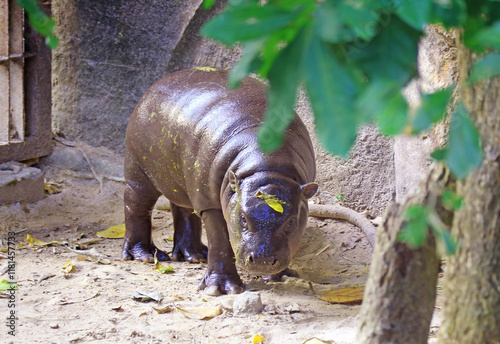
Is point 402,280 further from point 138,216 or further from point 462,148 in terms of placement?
point 138,216

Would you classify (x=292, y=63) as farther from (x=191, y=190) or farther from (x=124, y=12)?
(x=124, y=12)

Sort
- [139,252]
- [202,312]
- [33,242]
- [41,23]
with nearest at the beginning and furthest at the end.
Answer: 1. [41,23]
2. [202,312]
3. [139,252]
4. [33,242]

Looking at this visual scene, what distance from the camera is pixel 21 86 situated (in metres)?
5.92

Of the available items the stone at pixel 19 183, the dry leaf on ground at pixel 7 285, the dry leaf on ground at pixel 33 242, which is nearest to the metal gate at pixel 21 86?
the stone at pixel 19 183

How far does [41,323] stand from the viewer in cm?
342

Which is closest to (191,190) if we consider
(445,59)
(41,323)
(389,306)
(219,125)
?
(219,125)

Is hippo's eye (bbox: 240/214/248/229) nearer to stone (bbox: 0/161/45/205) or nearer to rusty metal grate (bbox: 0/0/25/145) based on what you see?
stone (bbox: 0/161/45/205)

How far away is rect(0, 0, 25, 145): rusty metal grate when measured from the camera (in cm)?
568

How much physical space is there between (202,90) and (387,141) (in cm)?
188

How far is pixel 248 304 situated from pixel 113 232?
2.41 meters

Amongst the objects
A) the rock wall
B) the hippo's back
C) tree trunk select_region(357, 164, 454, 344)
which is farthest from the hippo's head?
the rock wall

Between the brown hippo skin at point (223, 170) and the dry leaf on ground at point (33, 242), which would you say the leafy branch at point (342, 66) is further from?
the dry leaf on ground at point (33, 242)

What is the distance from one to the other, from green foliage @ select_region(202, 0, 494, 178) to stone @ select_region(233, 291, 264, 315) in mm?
2705

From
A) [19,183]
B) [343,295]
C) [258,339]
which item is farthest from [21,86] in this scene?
[258,339]
